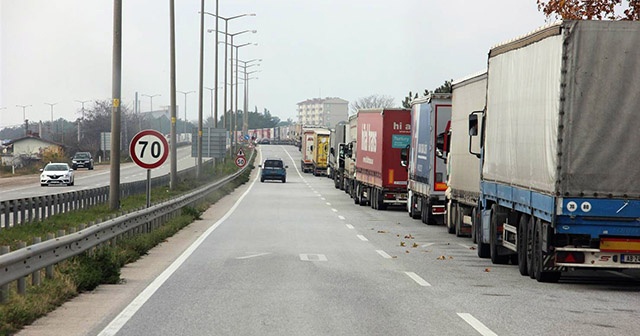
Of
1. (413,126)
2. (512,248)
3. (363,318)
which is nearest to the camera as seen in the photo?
(363,318)

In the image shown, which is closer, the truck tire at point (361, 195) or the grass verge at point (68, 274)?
the grass verge at point (68, 274)

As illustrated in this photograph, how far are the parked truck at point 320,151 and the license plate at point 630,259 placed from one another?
2778 inches

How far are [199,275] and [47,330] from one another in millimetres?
5328

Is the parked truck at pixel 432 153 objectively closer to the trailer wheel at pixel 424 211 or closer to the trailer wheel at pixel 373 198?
the trailer wheel at pixel 424 211

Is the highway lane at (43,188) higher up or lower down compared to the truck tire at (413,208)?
lower down

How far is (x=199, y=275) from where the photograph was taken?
15.9 meters

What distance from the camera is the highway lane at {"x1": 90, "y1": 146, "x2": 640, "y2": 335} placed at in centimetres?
1091

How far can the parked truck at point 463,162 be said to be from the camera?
24.3 meters

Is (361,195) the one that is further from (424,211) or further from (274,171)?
(274,171)

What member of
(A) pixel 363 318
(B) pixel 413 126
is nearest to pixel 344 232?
(B) pixel 413 126

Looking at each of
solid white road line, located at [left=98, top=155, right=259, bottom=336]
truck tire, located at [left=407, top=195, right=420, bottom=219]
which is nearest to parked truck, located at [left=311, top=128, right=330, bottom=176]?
truck tire, located at [left=407, top=195, right=420, bottom=219]

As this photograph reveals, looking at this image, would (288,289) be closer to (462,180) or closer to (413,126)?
(462,180)

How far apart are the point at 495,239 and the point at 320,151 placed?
69.7 metres

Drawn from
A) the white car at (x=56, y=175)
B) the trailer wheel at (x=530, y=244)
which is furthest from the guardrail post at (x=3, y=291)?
the white car at (x=56, y=175)
